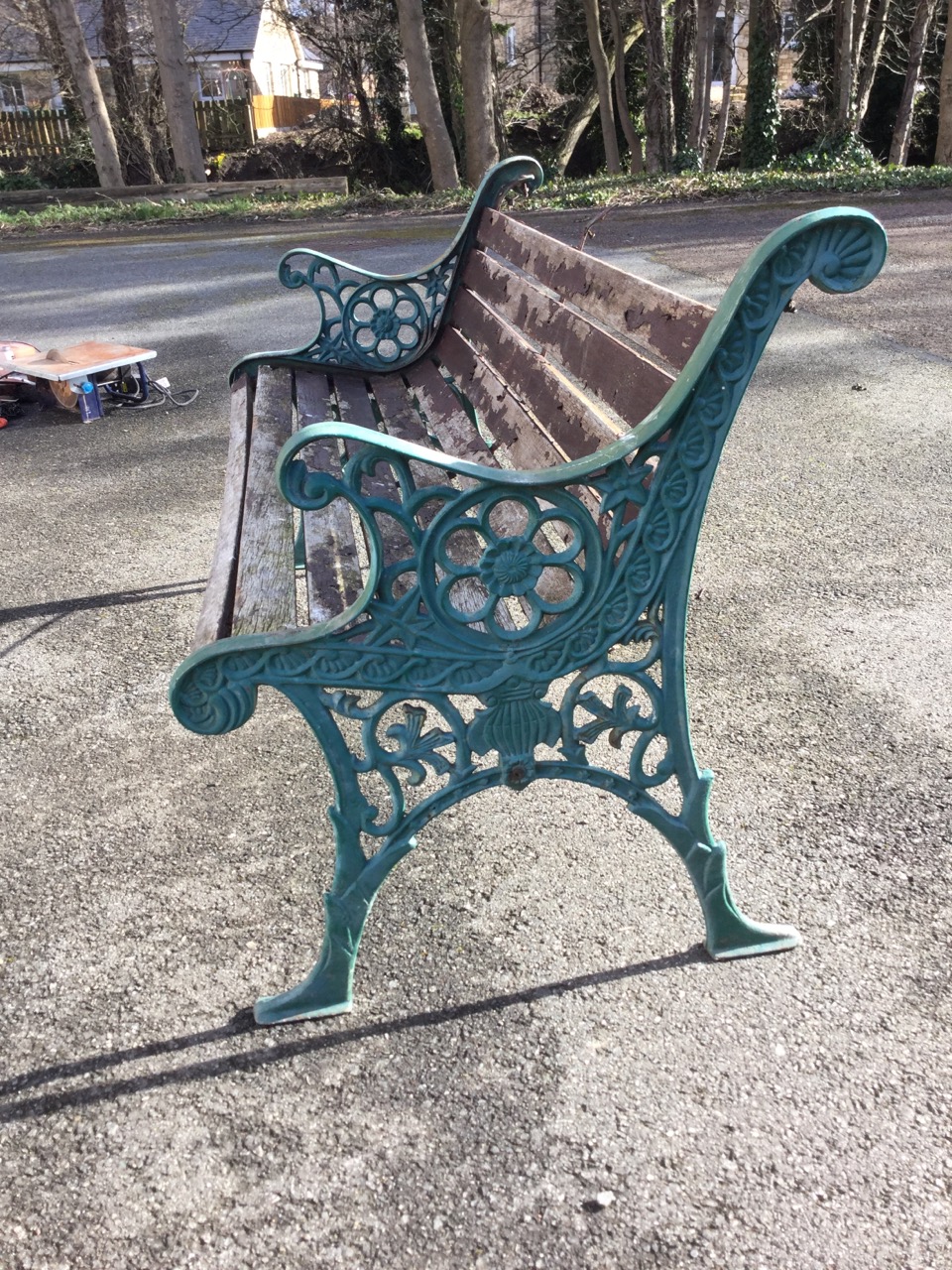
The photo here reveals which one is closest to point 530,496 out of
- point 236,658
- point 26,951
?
point 236,658

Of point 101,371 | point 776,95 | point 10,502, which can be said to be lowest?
point 10,502

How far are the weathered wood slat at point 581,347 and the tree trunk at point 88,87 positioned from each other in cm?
1899

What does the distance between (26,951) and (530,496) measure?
1526 millimetres

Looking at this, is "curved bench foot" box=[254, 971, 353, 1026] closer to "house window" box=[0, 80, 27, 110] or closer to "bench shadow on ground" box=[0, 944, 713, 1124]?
"bench shadow on ground" box=[0, 944, 713, 1124]

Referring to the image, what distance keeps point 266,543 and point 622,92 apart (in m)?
23.0

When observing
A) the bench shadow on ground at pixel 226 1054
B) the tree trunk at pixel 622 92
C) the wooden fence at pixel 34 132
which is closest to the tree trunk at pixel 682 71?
the tree trunk at pixel 622 92

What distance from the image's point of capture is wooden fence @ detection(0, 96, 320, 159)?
1030 inches

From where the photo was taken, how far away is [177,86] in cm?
1947

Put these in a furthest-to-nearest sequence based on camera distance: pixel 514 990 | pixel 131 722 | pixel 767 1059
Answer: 1. pixel 131 722
2. pixel 514 990
3. pixel 767 1059

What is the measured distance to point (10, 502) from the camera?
5.00 meters

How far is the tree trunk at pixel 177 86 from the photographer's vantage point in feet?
62.6

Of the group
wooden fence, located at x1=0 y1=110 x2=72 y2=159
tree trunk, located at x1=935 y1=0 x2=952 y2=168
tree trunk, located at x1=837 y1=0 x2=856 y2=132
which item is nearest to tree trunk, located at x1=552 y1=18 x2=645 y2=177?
tree trunk, located at x1=837 y1=0 x2=856 y2=132

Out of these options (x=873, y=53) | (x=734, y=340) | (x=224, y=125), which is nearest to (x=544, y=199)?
(x=873, y=53)

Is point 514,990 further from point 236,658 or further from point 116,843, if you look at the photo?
point 116,843
